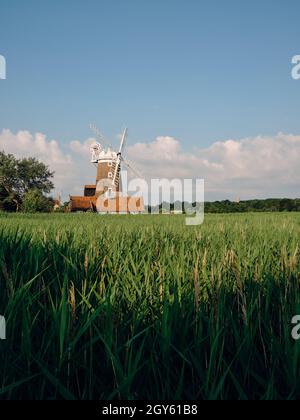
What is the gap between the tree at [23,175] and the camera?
60.6 metres

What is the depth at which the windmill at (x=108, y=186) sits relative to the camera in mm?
54500

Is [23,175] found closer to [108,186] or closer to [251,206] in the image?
[108,186]

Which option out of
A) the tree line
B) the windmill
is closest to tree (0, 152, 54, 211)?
the windmill

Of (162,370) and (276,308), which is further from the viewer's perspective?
(276,308)

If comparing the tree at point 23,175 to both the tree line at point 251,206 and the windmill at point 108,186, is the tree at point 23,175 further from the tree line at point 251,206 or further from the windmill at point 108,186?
the tree line at point 251,206

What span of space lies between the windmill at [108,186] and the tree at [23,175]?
7215mm

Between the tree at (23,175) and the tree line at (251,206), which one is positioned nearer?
the tree line at (251,206)

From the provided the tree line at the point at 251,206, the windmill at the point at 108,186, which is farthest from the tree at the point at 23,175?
the tree line at the point at 251,206

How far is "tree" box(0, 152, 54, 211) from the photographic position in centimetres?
6062
